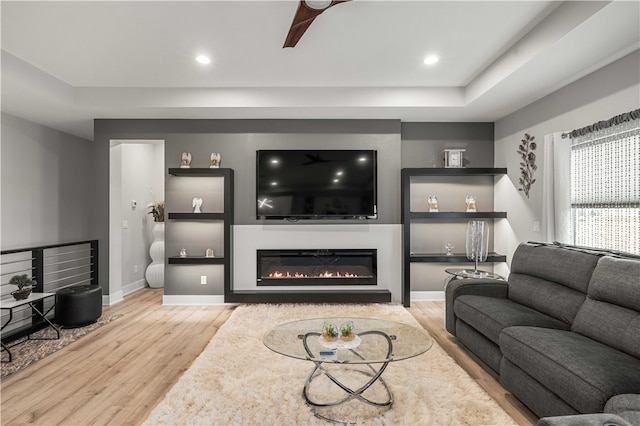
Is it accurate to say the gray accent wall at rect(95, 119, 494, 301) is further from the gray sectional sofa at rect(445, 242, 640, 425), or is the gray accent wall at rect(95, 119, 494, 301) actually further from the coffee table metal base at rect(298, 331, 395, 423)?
the coffee table metal base at rect(298, 331, 395, 423)

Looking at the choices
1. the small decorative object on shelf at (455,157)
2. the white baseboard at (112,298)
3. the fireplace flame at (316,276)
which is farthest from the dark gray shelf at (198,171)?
the small decorative object on shelf at (455,157)

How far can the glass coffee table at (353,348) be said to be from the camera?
1.94 m

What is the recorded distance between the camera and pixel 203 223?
4.50 m

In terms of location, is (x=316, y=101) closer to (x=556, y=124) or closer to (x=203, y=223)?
(x=203, y=223)

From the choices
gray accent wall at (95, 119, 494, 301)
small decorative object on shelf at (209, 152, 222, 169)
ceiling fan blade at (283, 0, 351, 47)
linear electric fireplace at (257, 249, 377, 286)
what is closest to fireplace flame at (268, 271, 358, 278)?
linear electric fireplace at (257, 249, 377, 286)

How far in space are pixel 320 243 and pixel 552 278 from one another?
2598 millimetres

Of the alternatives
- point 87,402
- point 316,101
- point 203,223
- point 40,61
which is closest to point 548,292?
point 316,101

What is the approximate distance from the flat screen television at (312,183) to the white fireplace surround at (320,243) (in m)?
0.20

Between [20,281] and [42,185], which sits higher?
[42,185]

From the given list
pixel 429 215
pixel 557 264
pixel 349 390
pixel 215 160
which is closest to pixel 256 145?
pixel 215 160

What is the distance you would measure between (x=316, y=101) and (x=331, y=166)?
85 centimetres

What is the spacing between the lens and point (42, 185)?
4.43 metres

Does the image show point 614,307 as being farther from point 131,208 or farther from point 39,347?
point 131,208

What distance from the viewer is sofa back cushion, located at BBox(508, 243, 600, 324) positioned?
2.33 m
